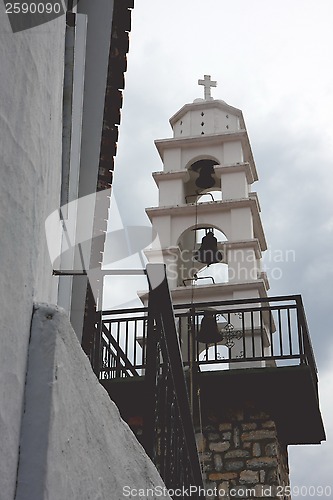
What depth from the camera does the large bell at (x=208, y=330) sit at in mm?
11950

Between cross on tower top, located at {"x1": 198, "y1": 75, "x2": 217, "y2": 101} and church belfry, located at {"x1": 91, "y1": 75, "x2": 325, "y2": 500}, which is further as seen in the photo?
cross on tower top, located at {"x1": 198, "y1": 75, "x2": 217, "y2": 101}

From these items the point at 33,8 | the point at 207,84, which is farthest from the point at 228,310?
the point at 33,8

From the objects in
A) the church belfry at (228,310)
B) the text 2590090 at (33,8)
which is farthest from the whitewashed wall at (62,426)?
the church belfry at (228,310)

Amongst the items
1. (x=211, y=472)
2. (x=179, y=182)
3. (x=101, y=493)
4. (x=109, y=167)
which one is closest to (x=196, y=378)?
(x=211, y=472)

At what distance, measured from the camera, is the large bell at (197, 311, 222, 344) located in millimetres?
11950

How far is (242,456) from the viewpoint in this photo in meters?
10.8

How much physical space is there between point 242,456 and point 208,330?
2.00m

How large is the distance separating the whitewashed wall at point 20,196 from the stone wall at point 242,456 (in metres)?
8.46

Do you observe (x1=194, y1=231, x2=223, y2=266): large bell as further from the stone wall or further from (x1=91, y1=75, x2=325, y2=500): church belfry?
the stone wall

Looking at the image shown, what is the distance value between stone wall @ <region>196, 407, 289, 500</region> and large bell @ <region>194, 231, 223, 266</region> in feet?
9.83

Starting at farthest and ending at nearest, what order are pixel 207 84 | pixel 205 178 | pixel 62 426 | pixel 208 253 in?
pixel 207 84
pixel 205 178
pixel 208 253
pixel 62 426

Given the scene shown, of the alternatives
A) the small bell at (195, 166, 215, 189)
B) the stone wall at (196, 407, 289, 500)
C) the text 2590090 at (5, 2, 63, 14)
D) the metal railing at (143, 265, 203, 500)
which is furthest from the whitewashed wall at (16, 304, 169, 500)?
the small bell at (195, 166, 215, 189)

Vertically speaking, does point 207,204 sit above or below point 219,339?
above

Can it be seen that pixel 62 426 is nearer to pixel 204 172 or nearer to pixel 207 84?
pixel 204 172
